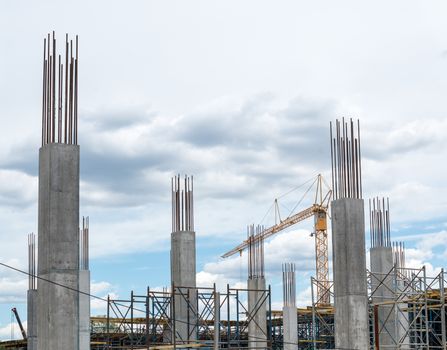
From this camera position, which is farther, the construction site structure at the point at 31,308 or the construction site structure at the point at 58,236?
the construction site structure at the point at 31,308

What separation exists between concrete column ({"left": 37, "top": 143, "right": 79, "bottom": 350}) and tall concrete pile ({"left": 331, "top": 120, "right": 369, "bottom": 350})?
27.2 ft

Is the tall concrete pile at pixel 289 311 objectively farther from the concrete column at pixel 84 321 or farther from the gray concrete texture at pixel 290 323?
the concrete column at pixel 84 321

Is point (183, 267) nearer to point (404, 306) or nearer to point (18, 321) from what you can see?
point (404, 306)

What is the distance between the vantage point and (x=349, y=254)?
2139 centimetres

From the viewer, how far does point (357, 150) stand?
21.9 meters

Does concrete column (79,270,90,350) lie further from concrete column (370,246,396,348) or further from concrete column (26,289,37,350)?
concrete column (370,246,396,348)

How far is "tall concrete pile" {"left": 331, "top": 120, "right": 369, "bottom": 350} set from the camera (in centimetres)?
2128

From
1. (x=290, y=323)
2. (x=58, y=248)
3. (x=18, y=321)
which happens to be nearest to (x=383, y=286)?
(x=290, y=323)

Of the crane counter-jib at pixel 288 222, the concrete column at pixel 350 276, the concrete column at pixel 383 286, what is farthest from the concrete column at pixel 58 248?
the crane counter-jib at pixel 288 222

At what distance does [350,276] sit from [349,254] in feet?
1.86

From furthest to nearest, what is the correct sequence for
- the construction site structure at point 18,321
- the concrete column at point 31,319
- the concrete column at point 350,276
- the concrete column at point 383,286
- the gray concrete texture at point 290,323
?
the construction site structure at point 18,321 → the gray concrete texture at point 290,323 → the concrete column at point 31,319 → the concrete column at point 383,286 → the concrete column at point 350,276

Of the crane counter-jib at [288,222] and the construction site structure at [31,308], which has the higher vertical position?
the crane counter-jib at [288,222]

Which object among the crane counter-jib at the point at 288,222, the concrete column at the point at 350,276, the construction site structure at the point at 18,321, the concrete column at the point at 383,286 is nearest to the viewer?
the concrete column at the point at 350,276

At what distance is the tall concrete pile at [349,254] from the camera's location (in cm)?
2128
